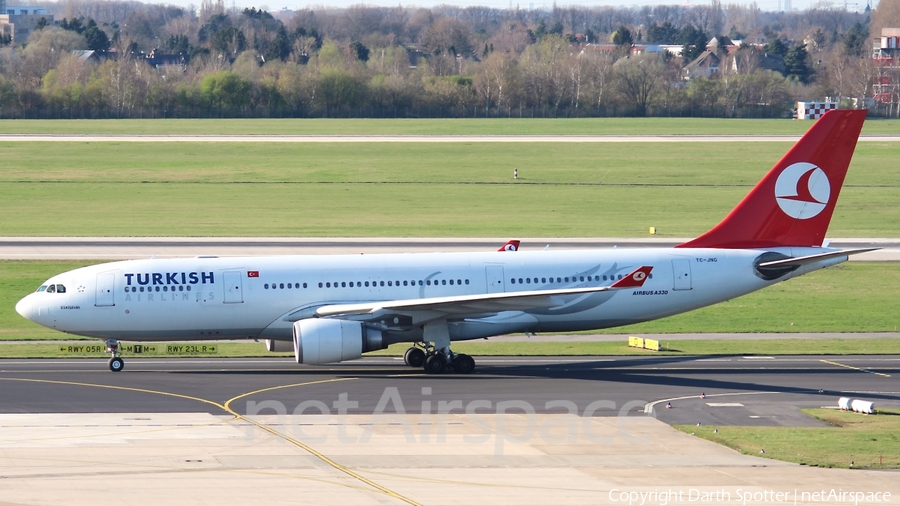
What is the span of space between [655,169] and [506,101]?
80.3 m

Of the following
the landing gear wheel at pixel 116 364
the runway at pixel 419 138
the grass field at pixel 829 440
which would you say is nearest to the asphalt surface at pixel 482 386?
the landing gear wheel at pixel 116 364

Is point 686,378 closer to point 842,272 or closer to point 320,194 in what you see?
point 842,272

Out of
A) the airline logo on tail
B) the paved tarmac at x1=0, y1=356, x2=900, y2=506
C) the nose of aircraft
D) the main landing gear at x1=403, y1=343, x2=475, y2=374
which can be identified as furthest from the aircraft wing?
the nose of aircraft

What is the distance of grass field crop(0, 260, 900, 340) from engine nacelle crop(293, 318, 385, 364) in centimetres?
730

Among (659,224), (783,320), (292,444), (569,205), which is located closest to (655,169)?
(569,205)

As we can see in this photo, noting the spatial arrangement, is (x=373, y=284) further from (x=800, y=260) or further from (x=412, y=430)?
(x=800, y=260)

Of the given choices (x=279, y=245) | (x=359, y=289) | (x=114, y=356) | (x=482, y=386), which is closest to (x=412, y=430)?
(x=482, y=386)

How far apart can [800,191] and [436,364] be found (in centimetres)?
1516

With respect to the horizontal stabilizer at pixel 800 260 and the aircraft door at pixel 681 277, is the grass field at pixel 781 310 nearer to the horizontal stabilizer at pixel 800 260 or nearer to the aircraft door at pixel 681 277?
the aircraft door at pixel 681 277

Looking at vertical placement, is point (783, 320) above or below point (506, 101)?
below

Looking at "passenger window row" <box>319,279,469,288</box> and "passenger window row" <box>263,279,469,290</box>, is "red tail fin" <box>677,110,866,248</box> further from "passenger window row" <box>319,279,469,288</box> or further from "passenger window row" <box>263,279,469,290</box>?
"passenger window row" <box>263,279,469,290</box>

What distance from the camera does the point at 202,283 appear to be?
39.8 metres

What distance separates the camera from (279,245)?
69.3m

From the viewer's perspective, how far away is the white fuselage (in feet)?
130
